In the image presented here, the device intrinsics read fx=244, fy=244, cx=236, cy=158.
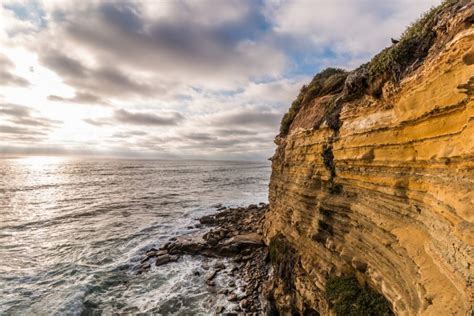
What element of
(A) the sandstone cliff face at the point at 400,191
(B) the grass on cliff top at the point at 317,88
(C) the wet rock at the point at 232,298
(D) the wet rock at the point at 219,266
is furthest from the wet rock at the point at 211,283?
(B) the grass on cliff top at the point at 317,88

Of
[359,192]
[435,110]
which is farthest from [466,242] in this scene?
[359,192]

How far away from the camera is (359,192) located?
8.02 m

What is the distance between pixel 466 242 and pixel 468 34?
3.44 meters

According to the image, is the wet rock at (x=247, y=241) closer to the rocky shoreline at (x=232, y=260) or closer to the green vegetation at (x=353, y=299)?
the rocky shoreline at (x=232, y=260)

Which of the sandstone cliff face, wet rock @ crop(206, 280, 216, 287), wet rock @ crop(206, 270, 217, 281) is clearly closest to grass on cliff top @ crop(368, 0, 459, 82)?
the sandstone cliff face

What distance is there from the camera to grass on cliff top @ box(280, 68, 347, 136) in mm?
12273

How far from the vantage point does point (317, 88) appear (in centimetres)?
1363

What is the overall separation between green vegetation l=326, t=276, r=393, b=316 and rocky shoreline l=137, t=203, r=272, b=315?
401 cm

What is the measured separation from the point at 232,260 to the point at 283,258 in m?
5.20

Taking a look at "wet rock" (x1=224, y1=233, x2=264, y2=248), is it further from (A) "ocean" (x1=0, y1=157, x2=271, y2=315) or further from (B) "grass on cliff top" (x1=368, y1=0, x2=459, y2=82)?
(B) "grass on cliff top" (x1=368, y1=0, x2=459, y2=82)

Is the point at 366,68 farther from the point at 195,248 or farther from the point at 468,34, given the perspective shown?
the point at 195,248

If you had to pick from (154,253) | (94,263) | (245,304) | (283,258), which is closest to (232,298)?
(245,304)

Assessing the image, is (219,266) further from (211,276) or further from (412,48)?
(412,48)

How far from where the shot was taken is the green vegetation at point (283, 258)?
1114 cm
